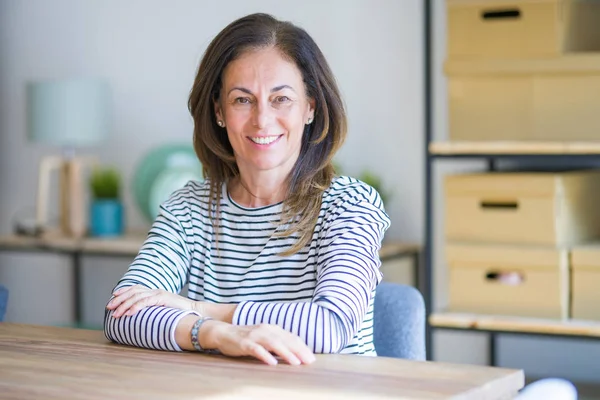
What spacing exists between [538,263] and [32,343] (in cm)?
166

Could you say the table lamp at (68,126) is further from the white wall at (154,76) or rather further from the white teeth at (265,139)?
the white teeth at (265,139)

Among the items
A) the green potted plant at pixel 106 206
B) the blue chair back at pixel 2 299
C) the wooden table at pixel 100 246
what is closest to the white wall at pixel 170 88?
the wooden table at pixel 100 246

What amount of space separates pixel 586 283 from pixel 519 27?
725mm

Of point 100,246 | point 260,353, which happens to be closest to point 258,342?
point 260,353

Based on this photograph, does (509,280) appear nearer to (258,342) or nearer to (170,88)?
(258,342)

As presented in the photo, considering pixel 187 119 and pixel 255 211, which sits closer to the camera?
pixel 255 211

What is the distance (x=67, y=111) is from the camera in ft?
12.4

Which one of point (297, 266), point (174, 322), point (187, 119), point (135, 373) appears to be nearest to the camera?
point (135, 373)

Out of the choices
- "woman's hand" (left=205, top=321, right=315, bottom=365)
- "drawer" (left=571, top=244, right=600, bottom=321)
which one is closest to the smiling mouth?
"woman's hand" (left=205, top=321, right=315, bottom=365)

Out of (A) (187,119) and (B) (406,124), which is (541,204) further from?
(A) (187,119)

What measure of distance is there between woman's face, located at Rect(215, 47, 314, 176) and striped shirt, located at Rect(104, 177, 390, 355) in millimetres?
96

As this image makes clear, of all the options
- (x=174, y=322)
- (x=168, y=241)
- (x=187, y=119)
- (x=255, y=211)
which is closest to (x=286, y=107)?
(x=255, y=211)

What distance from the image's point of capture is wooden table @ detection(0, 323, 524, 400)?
1171mm

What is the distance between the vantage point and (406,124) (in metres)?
3.57
